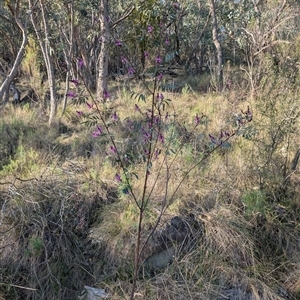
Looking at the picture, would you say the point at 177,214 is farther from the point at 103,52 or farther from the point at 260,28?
the point at 260,28

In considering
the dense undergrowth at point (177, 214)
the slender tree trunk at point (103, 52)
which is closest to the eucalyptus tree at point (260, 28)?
the dense undergrowth at point (177, 214)

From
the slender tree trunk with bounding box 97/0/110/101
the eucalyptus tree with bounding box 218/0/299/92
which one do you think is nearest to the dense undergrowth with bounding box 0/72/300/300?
the eucalyptus tree with bounding box 218/0/299/92

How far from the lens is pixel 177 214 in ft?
9.83

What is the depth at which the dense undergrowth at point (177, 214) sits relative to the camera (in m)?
2.65

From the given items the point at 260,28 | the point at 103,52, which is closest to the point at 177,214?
the point at 103,52

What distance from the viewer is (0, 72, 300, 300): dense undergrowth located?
2652 millimetres

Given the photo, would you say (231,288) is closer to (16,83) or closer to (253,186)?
(253,186)

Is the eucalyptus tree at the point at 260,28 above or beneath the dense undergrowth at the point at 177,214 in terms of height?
above

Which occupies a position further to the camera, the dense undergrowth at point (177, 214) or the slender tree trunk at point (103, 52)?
the slender tree trunk at point (103, 52)

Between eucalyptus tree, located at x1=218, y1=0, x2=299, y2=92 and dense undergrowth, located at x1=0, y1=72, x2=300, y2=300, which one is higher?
eucalyptus tree, located at x1=218, y1=0, x2=299, y2=92

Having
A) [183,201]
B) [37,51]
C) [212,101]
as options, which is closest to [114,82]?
[37,51]

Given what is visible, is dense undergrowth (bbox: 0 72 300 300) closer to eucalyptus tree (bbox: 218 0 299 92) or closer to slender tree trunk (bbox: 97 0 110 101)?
eucalyptus tree (bbox: 218 0 299 92)

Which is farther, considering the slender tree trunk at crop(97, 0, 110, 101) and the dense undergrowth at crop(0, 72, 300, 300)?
the slender tree trunk at crop(97, 0, 110, 101)

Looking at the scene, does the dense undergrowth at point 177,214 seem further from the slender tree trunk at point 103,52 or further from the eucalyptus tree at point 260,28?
the slender tree trunk at point 103,52
